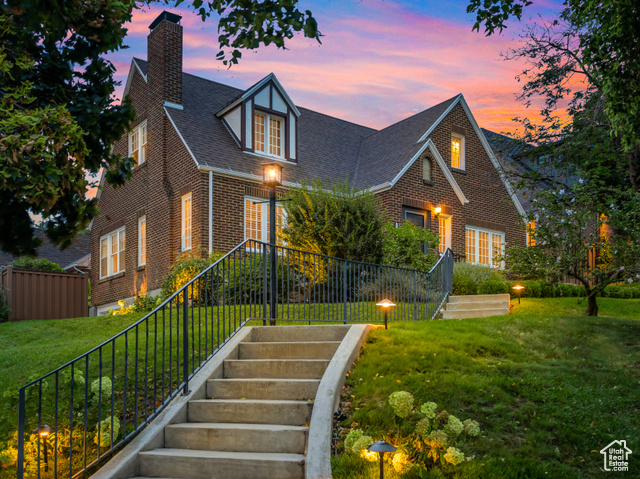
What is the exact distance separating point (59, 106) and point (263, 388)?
11.8 feet

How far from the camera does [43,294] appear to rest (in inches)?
628

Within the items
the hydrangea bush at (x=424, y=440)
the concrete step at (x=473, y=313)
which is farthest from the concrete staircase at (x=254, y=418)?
the concrete step at (x=473, y=313)

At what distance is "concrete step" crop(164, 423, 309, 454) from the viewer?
5.84 m

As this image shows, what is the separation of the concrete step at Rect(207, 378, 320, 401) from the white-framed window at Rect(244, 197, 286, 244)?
1034 cm

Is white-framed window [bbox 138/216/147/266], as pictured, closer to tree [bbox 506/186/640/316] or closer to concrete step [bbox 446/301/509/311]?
concrete step [bbox 446/301/509/311]

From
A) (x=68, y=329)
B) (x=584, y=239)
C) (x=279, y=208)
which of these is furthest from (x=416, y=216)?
(x=68, y=329)

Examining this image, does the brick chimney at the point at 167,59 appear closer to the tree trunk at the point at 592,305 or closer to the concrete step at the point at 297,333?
the concrete step at the point at 297,333

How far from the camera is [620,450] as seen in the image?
18.0 ft

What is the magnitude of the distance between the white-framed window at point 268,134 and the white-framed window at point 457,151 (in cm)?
653

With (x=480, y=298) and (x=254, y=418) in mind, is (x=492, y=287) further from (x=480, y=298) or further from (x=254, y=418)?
(x=254, y=418)

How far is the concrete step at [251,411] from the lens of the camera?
6.28 metres

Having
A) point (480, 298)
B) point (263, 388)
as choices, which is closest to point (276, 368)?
point (263, 388)

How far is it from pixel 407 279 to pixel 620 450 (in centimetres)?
671

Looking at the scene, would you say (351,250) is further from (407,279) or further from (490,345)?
(490,345)
